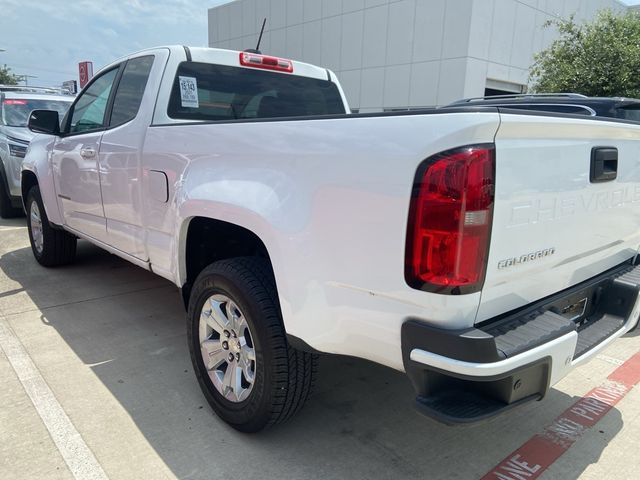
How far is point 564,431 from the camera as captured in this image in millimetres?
2678

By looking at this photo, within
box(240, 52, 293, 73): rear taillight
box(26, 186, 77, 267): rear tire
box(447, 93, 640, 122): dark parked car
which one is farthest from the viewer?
box(26, 186, 77, 267): rear tire

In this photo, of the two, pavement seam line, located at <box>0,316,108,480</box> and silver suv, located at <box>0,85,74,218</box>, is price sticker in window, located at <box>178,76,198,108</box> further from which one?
silver suv, located at <box>0,85,74,218</box>

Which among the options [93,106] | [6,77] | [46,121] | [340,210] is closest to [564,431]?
[340,210]

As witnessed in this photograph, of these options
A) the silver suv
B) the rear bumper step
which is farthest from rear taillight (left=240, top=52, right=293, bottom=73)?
the silver suv

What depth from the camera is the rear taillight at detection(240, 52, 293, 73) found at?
363 centimetres

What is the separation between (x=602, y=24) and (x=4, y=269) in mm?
11004

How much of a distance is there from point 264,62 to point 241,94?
1.11 feet

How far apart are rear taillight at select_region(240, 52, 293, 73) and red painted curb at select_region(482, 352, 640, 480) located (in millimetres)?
3015

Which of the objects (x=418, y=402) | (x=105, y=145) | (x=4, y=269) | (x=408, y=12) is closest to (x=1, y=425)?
(x=105, y=145)

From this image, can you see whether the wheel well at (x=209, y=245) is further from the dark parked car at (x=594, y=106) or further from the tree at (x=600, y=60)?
the tree at (x=600, y=60)

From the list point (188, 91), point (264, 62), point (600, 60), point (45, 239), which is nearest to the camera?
point (188, 91)

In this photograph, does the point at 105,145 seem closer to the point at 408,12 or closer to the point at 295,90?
the point at 295,90

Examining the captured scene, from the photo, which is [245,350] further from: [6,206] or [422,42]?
[422,42]

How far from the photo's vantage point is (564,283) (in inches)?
87.4
